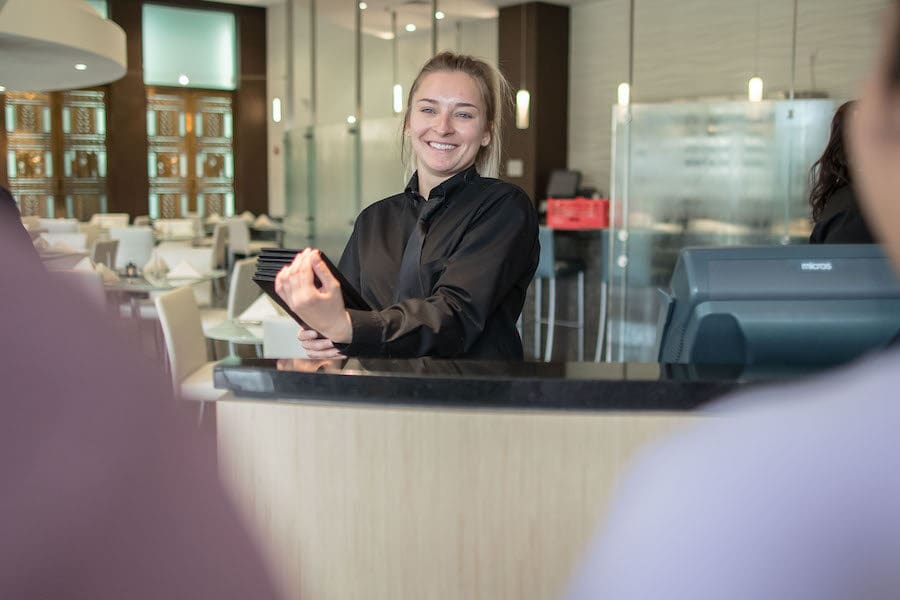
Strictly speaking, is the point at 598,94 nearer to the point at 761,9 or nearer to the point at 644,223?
the point at 761,9

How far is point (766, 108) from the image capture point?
20.5 ft

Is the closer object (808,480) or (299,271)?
(808,480)

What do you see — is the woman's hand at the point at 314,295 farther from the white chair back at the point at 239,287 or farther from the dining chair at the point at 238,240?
the dining chair at the point at 238,240

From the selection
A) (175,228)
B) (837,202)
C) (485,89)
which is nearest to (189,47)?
(175,228)

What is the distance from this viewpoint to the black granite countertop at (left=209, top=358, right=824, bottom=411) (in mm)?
1371

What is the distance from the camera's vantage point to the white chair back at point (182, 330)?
15.0ft

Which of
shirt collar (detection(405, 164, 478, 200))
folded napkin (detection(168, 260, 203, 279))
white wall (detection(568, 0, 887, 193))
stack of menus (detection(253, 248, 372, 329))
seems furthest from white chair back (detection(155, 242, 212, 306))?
stack of menus (detection(253, 248, 372, 329))

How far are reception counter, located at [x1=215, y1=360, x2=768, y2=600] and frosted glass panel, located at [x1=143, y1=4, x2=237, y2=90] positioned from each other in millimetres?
15766

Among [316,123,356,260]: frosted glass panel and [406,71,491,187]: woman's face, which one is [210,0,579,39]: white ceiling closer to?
[316,123,356,260]: frosted glass panel

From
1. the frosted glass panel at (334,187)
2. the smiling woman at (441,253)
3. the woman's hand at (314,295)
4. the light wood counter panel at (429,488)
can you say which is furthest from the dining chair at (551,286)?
the light wood counter panel at (429,488)

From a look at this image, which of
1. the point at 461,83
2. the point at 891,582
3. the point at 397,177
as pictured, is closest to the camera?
the point at 891,582

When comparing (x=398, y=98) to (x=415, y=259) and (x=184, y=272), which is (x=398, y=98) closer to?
(x=184, y=272)

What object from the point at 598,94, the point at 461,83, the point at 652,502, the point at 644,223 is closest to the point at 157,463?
the point at 652,502

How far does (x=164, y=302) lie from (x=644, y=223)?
333 cm
